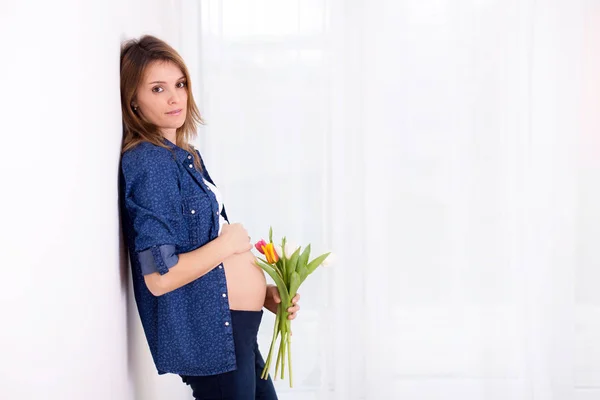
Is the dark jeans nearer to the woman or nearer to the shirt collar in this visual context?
the woman

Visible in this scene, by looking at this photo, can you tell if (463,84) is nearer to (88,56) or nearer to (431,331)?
(431,331)

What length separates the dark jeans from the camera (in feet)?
4.88

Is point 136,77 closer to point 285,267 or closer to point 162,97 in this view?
point 162,97

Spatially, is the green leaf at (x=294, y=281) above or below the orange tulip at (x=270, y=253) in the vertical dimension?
below

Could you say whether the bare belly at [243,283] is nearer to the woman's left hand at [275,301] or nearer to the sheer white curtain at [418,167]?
the woman's left hand at [275,301]

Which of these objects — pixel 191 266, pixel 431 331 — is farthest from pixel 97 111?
pixel 431 331

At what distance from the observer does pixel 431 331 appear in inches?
107

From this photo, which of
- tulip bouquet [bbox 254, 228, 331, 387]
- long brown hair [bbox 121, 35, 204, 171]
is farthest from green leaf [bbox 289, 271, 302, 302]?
long brown hair [bbox 121, 35, 204, 171]

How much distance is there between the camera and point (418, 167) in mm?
2678

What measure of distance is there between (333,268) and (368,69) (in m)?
0.84

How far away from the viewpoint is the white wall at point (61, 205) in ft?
2.62

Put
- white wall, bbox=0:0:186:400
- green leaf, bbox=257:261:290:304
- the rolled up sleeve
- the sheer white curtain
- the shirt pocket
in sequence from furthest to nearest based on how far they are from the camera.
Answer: the sheer white curtain → green leaf, bbox=257:261:290:304 → the shirt pocket → the rolled up sleeve → white wall, bbox=0:0:186:400

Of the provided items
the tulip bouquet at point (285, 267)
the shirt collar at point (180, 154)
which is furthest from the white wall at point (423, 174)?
the shirt collar at point (180, 154)

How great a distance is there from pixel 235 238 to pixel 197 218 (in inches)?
3.9
